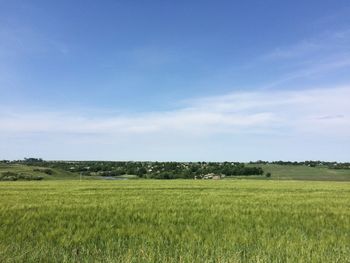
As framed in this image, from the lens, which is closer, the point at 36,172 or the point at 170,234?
the point at 170,234

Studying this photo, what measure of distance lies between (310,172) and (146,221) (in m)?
93.7

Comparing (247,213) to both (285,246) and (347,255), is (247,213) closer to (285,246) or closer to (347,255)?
(285,246)

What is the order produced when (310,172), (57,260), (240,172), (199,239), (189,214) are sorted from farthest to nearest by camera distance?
(240,172) → (310,172) → (189,214) → (199,239) → (57,260)

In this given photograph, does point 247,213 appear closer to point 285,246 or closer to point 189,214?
point 189,214

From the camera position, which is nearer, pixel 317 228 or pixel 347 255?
pixel 347 255

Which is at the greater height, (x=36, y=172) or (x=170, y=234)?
(x=36, y=172)

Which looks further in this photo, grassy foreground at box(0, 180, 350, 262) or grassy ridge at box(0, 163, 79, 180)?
grassy ridge at box(0, 163, 79, 180)

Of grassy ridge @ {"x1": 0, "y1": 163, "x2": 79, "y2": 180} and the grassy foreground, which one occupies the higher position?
grassy ridge @ {"x1": 0, "y1": 163, "x2": 79, "y2": 180}

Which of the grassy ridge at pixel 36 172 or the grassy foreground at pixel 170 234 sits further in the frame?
the grassy ridge at pixel 36 172

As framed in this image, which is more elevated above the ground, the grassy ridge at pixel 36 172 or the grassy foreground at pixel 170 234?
the grassy ridge at pixel 36 172

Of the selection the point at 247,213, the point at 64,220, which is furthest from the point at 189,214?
the point at 64,220

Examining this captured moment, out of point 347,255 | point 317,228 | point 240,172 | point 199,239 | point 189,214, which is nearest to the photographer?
point 347,255

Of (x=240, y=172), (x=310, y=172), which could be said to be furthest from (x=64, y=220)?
(x=240, y=172)

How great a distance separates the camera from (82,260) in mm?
7699
